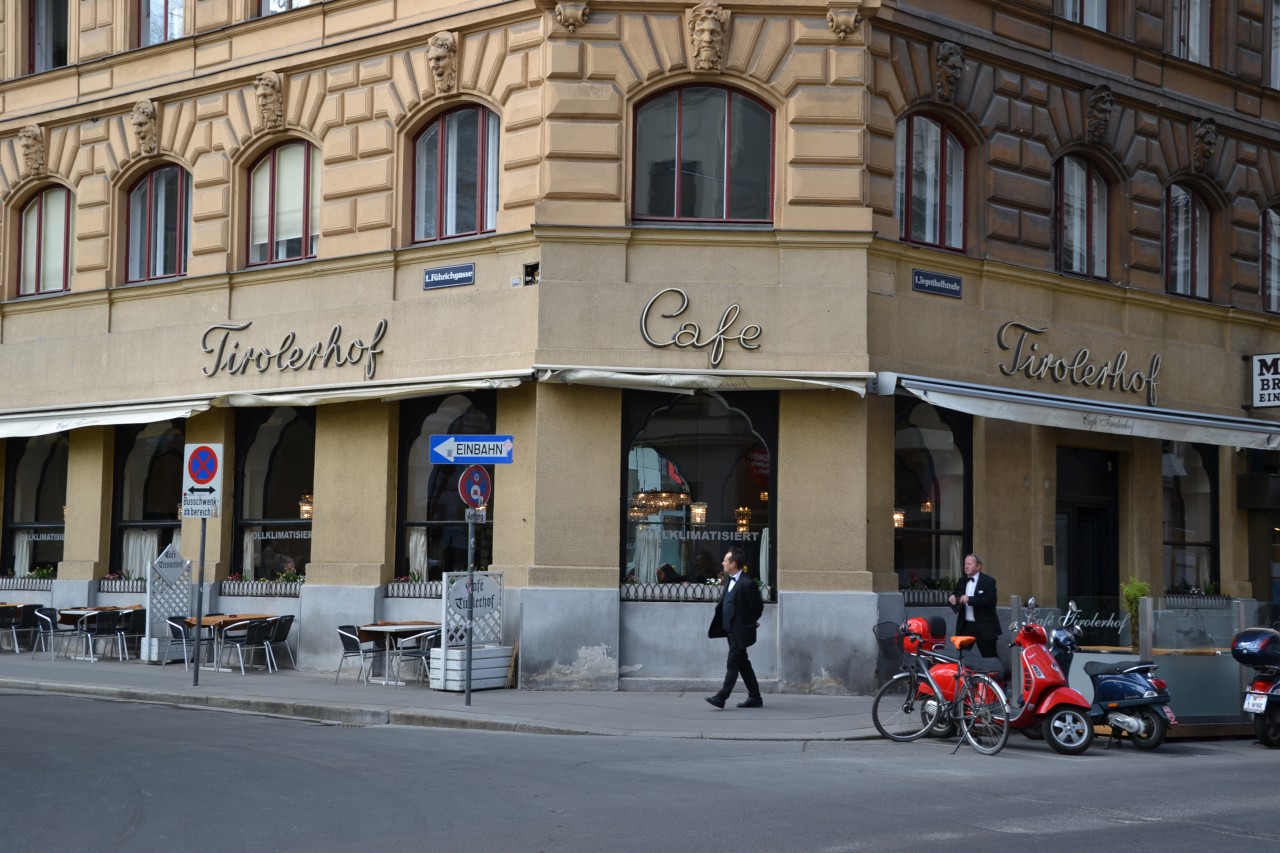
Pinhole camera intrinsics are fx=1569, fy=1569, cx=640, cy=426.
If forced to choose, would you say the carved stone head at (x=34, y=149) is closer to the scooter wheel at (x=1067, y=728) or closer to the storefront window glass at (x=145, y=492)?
the storefront window glass at (x=145, y=492)

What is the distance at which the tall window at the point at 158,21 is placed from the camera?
82.7 ft

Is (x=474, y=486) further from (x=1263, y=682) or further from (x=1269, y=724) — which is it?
(x=1269, y=724)

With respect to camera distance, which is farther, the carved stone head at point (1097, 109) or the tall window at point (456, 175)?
the carved stone head at point (1097, 109)

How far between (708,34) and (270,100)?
7.16 meters

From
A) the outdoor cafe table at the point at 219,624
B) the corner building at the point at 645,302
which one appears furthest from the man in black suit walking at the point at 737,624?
the outdoor cafe table at the point at 219,624

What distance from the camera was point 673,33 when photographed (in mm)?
20484

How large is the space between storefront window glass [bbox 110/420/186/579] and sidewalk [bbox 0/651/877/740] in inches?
147

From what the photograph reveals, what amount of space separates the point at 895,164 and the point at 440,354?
668 cm

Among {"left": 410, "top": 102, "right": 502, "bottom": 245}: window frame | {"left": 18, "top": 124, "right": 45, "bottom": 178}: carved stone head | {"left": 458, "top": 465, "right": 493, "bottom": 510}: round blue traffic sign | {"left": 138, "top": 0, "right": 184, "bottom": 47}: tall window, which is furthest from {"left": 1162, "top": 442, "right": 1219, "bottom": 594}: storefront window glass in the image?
{"left": 18, "top": 124, "right": 45, "bottom": 178}: carved stone head

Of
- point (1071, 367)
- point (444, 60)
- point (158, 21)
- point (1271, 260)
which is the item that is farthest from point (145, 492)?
point (1271, 260)

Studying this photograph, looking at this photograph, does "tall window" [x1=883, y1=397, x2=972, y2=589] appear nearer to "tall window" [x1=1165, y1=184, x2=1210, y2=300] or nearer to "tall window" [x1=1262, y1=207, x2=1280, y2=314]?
"tall window" [x1=1165, y1=184, x2=1210, y2=300]

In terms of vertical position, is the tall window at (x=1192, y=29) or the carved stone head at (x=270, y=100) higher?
the tall window at (x=1192, y=29)

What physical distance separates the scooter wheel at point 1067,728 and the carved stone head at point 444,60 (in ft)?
38.5

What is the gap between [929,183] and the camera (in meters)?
21.9
